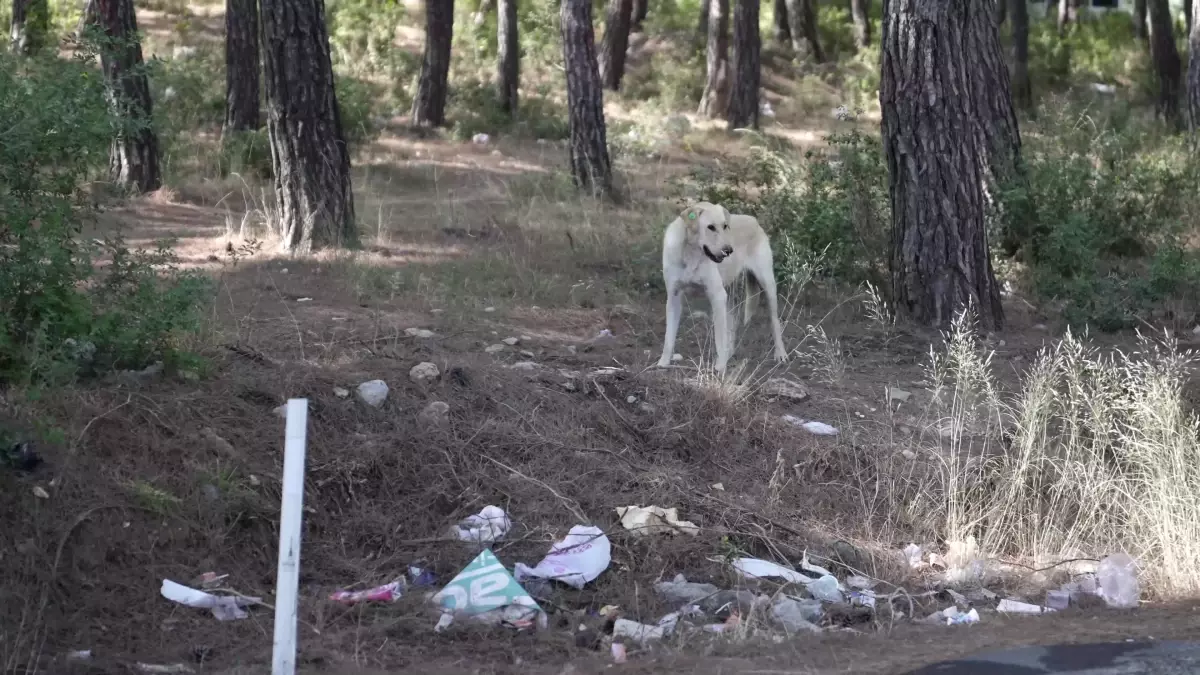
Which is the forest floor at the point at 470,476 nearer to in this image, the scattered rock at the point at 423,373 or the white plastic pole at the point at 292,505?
the scattered rock at the point at 423,373

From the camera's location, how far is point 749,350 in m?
8.92

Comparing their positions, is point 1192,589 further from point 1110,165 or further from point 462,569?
point 1110,165

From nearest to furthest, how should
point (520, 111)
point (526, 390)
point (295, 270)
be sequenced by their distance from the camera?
point (526, 390) → point (295, 270) → point (520, 111)

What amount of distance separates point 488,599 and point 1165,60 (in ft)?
74.7

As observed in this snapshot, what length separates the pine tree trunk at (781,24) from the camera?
3048cm

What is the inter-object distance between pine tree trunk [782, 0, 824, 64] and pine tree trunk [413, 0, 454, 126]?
35.8 feet

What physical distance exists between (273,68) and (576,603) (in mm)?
6407

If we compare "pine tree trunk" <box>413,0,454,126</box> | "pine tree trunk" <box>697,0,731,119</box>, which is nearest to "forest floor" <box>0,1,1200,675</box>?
"pine tree trunk" <box>413,0,454,126</box>

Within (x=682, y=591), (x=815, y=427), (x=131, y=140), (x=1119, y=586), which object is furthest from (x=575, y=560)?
(x=131, y=140)

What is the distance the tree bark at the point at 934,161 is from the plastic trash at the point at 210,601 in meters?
5.81

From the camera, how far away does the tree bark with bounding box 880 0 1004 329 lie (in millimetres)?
9148

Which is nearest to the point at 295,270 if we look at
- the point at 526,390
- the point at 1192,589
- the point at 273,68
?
the point at 273,68

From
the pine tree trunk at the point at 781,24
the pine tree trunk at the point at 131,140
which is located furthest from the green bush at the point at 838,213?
the pine tree trunk at the point at 781,24

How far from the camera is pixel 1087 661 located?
4734mm
